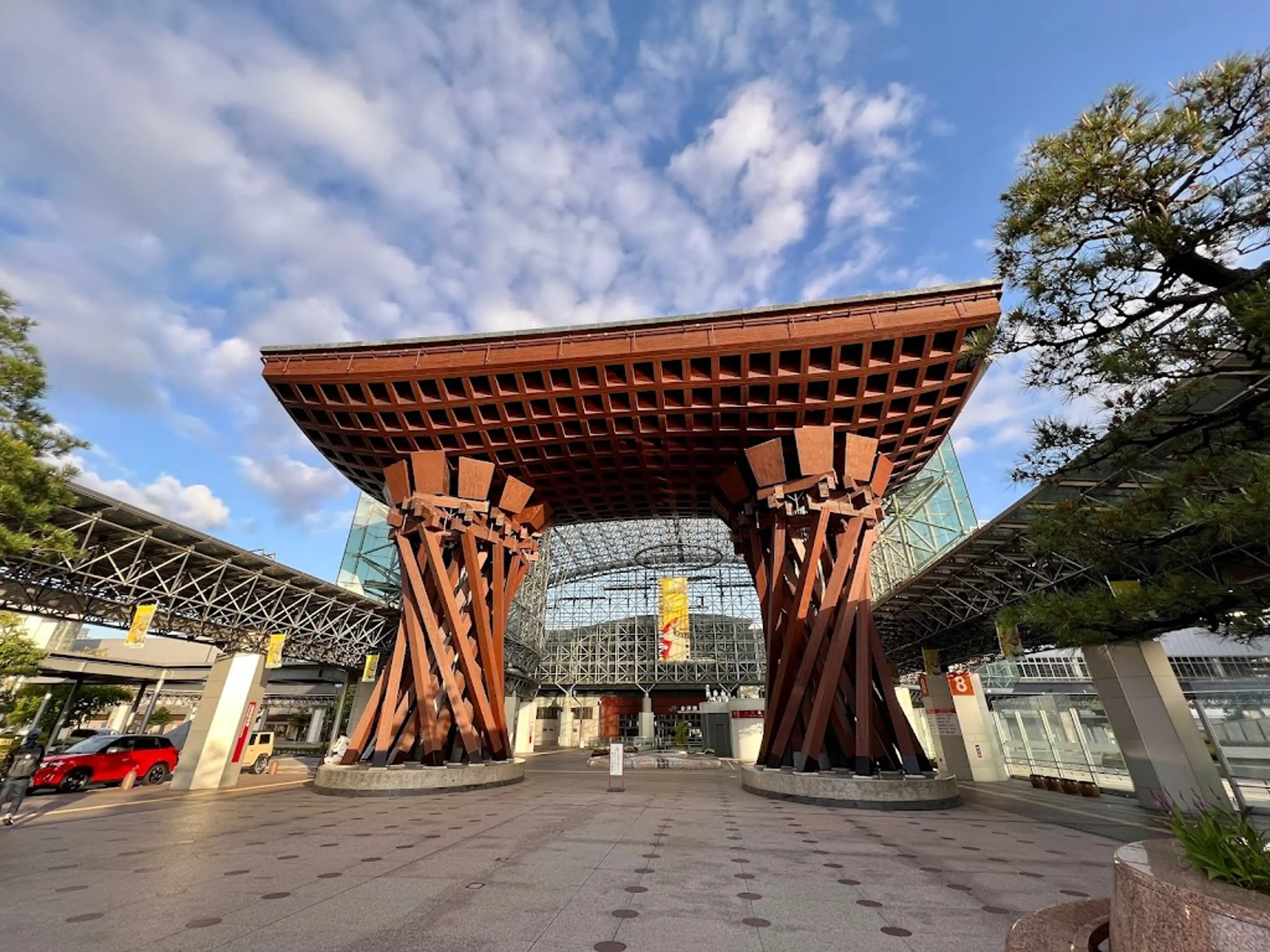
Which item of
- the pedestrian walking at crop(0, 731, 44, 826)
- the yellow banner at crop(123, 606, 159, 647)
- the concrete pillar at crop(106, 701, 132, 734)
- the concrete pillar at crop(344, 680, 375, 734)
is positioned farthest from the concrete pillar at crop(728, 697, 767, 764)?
the concrete pillar at crop(106, 701, 132, 734)

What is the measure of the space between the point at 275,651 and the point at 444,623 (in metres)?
6.71

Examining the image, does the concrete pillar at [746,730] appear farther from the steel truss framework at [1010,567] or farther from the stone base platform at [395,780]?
the stone base platform at [395,780]

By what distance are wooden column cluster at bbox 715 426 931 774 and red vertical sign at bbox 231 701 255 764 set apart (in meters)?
16.4

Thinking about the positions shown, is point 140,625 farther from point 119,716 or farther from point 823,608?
point 119,716

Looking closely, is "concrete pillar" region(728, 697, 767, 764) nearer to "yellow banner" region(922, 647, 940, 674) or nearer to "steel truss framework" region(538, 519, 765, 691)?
"yellow banner" region(922, 647, 940, 674)

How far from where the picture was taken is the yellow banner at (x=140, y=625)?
15203mm

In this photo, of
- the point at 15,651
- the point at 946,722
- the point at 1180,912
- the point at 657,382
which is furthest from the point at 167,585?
the point at 946,722

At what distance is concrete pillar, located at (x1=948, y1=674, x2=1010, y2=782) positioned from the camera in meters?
21.5

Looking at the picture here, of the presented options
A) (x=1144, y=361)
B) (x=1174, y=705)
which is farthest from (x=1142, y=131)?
(x=1174, y=705)

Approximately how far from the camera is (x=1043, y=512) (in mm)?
5367

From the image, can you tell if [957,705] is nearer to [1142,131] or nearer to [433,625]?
[433,625]

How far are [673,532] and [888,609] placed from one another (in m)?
23.8

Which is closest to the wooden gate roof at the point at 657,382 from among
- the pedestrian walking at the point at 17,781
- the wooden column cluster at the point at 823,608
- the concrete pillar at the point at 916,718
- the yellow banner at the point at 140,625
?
the wooden column cluster at the point at 823,608

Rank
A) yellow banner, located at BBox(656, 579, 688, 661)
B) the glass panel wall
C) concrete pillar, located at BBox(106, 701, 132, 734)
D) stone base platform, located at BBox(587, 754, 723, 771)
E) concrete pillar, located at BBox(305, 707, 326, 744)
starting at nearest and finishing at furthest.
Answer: the glass panel wall → stone base platform, located at BBox(587, 754, 723, 771) → yellow banner, located at BBox(656, 579, 688, 661) → concrete pillar, located at BBox(106, 701, 132, 734) → concrete pillar, located at BBox(305, 707, 326, 744)
